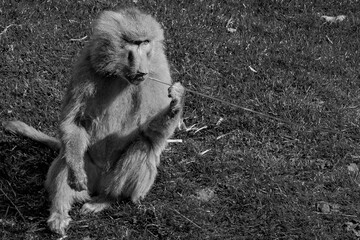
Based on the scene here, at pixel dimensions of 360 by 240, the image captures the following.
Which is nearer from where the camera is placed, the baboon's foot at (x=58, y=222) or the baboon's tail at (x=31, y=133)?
the baboon's foot at (x=58, y=222)

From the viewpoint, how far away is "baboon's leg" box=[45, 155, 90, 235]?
20.2ft

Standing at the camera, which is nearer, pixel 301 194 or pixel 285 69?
pixel 301 194

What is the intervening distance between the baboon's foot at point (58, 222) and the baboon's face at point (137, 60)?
1384 mm

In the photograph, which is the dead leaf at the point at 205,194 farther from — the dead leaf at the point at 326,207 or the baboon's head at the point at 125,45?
the baboon's head at the point at 125,45

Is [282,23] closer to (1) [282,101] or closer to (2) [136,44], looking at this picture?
(1) [282,101]

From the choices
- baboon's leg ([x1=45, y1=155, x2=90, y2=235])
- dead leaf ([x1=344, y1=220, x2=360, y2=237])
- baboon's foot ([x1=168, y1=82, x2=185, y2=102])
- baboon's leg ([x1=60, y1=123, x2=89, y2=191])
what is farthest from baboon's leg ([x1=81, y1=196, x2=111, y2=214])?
dead leaf ([x1=344, y1=220, x2=360, y2=237])

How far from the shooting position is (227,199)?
22.0ft

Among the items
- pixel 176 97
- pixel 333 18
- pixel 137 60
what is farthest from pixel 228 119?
pixel 333 18

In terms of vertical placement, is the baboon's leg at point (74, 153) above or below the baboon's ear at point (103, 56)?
below

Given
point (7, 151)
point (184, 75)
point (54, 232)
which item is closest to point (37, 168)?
point (7, 151)

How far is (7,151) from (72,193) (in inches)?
43.7

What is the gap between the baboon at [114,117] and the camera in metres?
6.02

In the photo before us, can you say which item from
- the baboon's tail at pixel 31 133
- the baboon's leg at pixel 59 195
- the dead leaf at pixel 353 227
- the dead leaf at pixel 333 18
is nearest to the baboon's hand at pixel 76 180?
the baboon's leg at pixel 59 195

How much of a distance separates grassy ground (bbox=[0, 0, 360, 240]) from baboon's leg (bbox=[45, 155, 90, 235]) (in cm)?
11
